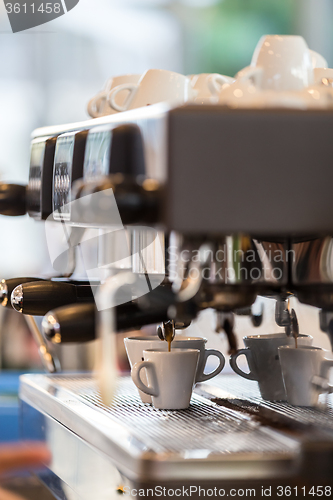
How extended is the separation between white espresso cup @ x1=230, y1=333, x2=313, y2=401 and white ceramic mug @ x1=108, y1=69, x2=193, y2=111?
12.4 inches

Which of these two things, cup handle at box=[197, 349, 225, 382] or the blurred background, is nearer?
cup handle at box=[197, 349, 225, 382]

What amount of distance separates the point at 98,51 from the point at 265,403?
1.71 metres

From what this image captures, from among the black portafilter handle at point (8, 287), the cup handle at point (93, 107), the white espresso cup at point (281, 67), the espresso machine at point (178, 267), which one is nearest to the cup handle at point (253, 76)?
the white espresso cup at point (281, 67)

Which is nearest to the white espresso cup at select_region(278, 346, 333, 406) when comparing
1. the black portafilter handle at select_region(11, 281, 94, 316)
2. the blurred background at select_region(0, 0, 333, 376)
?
the black portafilter handle at select_region(11, 281, 94, 316)

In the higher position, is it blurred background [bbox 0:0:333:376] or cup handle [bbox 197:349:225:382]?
blurred background [bbox 0:0:333:376]

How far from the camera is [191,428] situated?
69 cm

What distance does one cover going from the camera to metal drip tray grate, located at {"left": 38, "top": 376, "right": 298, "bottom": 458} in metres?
0.60

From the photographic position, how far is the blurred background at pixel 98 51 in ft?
7.36

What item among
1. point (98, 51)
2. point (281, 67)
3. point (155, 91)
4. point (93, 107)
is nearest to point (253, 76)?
point (281, 67)

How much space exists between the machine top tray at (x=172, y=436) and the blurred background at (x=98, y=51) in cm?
146

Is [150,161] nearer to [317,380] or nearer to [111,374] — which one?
[111,374]

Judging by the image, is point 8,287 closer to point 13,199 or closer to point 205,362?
→ point 13,199

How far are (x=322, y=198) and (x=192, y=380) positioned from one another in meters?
0.39

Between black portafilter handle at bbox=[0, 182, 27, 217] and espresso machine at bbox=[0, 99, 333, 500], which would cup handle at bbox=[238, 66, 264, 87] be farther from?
black portafilter handle at bbox=[0, 182, 27, 217]
